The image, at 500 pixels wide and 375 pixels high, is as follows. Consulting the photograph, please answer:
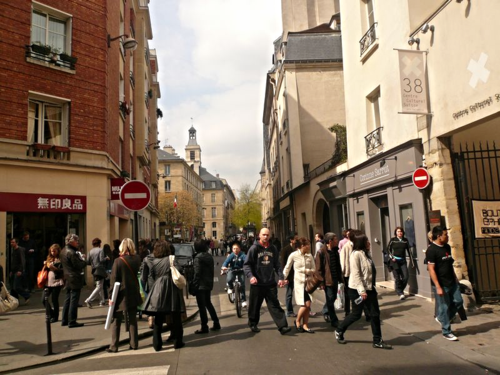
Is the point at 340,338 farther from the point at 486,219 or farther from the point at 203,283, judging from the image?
the point at 486,219

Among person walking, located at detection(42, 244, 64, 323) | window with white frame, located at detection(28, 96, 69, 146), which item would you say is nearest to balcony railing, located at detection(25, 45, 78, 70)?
window with white frame, located at detection(28, 96, 69, 146)

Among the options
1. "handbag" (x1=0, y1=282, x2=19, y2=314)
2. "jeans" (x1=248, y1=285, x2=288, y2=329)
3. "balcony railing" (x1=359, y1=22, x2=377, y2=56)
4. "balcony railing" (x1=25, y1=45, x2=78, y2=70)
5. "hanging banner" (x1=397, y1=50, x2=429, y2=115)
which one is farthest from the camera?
"balcony railing" (x1=25, y1=45, x2=78, y2=70)

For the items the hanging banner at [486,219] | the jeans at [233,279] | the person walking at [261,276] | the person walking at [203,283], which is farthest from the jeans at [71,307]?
the hanging banner at [486,219]

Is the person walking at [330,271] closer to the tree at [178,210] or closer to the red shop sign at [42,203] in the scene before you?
the red shop sign at [42,203]

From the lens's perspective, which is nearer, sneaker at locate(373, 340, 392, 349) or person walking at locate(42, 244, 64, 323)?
sneaker at locate(373, 340, 392, 349)

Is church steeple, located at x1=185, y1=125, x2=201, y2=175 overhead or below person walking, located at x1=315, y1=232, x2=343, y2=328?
overhead

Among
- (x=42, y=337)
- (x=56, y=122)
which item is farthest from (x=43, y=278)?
(x=56, y=122)

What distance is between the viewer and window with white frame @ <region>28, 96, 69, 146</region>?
1302 cm

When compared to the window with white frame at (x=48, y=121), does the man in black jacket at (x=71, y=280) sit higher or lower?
lower

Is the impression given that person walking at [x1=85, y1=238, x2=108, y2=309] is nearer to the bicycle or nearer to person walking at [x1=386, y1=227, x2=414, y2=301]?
the bicycle

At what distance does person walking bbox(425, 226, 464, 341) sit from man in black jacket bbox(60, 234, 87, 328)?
6.53 m

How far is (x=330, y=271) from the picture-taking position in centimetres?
732

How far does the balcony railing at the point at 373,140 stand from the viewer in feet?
39.6

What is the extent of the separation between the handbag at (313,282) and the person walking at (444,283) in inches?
69.1
